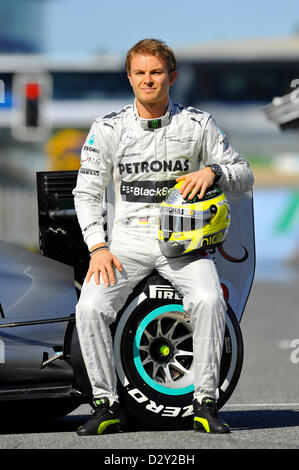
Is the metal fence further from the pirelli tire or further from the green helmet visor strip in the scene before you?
the green helmet visor strip

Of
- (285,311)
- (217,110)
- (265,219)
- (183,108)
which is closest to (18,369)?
(183,108)

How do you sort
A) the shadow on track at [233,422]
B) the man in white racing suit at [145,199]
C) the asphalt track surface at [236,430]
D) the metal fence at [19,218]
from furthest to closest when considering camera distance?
the metal fence at [19,218] < the shadow on track at [233,422] < the man in white racing suit at [145,199] < the asphalt track surface at [236,430]

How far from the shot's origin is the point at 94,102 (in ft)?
193

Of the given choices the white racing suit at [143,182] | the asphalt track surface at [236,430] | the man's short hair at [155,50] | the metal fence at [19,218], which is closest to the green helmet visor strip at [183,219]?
the white racing suit at [143,182]

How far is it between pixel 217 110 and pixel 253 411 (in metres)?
53.2

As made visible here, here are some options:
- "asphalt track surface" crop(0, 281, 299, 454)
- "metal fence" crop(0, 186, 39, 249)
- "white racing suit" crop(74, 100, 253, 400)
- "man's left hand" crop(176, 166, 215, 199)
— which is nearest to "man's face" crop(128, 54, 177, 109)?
"white racing suit" crop(74, 100, 253, 400)

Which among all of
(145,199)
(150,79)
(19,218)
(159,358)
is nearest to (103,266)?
(145,199)

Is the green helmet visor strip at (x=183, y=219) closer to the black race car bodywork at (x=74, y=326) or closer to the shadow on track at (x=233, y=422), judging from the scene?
the black race car bodywork at (x=74, y=326)

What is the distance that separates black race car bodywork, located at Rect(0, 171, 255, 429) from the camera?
489 cm

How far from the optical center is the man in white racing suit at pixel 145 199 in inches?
187

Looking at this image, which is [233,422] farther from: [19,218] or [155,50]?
[19,218]

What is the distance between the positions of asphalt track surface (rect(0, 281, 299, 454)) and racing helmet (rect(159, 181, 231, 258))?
2.95 ft

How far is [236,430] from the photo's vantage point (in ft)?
16.1

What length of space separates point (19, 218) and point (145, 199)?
1586 inches
